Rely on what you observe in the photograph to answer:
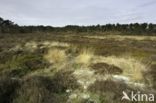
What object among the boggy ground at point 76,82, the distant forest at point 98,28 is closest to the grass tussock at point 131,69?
the boggy ground at point 76,82

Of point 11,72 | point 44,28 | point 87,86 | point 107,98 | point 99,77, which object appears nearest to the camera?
point 107,98

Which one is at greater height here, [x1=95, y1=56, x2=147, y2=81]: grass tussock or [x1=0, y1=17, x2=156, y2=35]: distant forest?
[x1=95, y1=56, x2=147, y2=81]: grass tussock

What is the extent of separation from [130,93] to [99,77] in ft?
6.87

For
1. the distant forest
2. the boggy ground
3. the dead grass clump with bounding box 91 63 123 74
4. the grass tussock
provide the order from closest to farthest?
the boggy ground, the grass tussock, the dead grass clump with bounding box 91 63 123 74, the distant forest

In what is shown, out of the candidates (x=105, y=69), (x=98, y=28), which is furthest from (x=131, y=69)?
(x=98, y=28)

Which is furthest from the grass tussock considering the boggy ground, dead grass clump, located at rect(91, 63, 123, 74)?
dead grass clump, located at rect(91, 63, 123, 74)

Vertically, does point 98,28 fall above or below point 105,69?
below

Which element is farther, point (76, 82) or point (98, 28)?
point (98, 28)

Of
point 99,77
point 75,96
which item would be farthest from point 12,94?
point 99,77

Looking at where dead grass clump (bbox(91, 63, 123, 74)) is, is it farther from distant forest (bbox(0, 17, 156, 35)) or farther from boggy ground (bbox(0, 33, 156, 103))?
distant forest (bbox(0, 17, 156, 35))

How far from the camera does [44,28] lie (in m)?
86.9

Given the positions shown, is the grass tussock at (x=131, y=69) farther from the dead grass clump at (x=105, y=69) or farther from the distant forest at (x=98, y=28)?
the distant forest at (x=98, y=28)

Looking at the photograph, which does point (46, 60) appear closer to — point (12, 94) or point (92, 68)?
point (92, 68)

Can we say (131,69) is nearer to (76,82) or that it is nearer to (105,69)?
(105,69)
